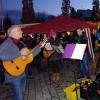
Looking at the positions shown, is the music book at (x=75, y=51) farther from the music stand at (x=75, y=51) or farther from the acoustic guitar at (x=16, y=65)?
the acoustic guitar at (x=16, y=65)

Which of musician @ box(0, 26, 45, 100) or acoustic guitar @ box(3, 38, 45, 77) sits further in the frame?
acoustic guitar @ box(3, 38, 45, 77)

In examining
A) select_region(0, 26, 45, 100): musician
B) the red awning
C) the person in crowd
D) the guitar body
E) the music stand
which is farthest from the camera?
the red awning

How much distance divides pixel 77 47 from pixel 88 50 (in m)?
5.04

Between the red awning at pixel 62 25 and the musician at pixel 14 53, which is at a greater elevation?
the musician at pixel 14 53

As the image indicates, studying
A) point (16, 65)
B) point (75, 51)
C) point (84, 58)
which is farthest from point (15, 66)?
point (84, 58)

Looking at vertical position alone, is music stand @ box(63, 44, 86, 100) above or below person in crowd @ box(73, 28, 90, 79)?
above

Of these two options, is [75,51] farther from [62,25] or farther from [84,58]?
[62,25]

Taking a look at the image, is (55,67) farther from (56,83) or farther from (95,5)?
(95,5)

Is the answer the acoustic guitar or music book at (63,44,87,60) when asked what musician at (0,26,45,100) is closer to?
the acoustic guitar

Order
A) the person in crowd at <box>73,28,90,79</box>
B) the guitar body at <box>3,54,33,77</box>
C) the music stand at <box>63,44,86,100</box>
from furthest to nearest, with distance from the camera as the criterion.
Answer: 1. the person in crowd at <box>73,28,90,79</box>
2. the music stand at <box>63,44,86,100</box>
3. the guitar body at <box>3,54,33,77</box>

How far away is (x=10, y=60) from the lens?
6.77 m

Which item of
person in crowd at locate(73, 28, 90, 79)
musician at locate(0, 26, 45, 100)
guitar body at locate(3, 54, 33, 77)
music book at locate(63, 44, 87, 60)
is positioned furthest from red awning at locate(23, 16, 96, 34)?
guitar body at locate(3, 54, 33, 77)

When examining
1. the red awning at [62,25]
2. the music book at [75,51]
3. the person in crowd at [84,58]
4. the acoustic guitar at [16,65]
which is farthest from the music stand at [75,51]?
the red awning at [62,25]

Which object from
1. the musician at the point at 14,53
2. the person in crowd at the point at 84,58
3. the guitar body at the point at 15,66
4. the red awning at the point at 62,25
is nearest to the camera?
the musician at the point at 14,53
